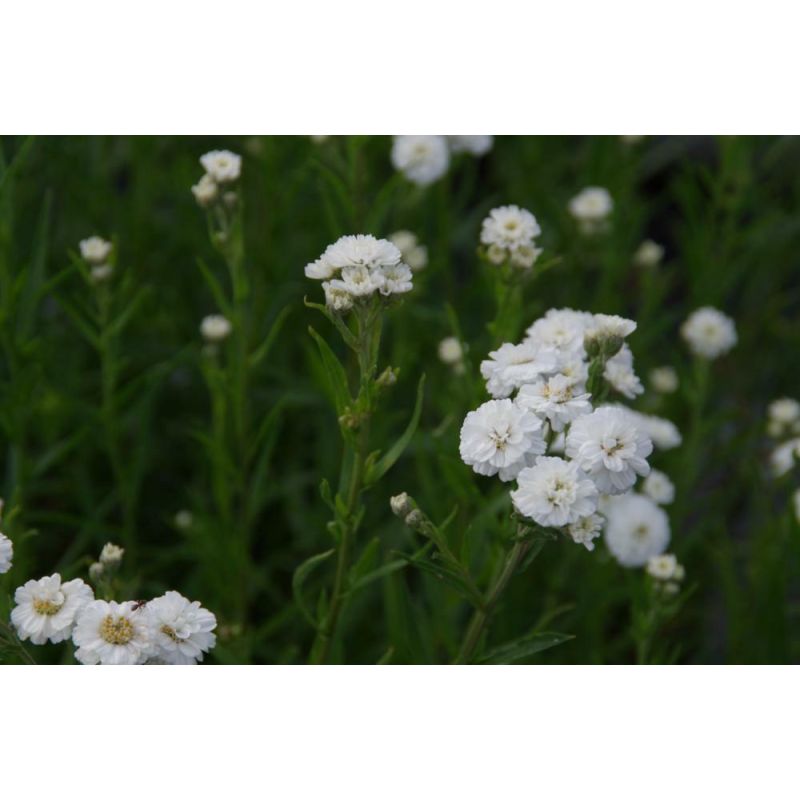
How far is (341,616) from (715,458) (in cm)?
167

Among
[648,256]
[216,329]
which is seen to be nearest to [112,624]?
[216,329]

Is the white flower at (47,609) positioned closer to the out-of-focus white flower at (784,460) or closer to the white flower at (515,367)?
the white flower at (515,367)

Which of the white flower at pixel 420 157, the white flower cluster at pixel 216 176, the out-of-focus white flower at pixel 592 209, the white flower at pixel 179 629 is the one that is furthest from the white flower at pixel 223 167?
the out-of-focus white flower at pixel 592 209

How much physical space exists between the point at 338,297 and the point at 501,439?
33cm

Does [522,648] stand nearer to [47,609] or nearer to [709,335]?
[47,609]

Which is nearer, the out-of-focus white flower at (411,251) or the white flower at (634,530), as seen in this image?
the white flower at (634,530)

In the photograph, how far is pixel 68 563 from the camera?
2721 millimetres

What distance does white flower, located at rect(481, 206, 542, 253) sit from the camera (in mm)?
2062

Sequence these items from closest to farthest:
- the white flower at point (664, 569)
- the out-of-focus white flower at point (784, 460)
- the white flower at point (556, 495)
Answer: the white flower at point (556, 495) → the white flower at point (664, 569) → the out-of-focus white flower at point (784, 460)

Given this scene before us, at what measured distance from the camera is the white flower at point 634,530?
7.78ft

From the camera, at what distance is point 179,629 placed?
1.53 m

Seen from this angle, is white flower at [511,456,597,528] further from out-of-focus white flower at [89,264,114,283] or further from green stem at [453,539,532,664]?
out-of-focus white flower at [89,264,114,283]

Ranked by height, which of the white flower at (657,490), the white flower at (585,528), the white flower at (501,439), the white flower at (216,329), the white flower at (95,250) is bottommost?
the white flower at (657,490)

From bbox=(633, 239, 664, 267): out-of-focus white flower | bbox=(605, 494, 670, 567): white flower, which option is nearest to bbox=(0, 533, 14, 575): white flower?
bbox=(605, 494, 670, 567): white flower
